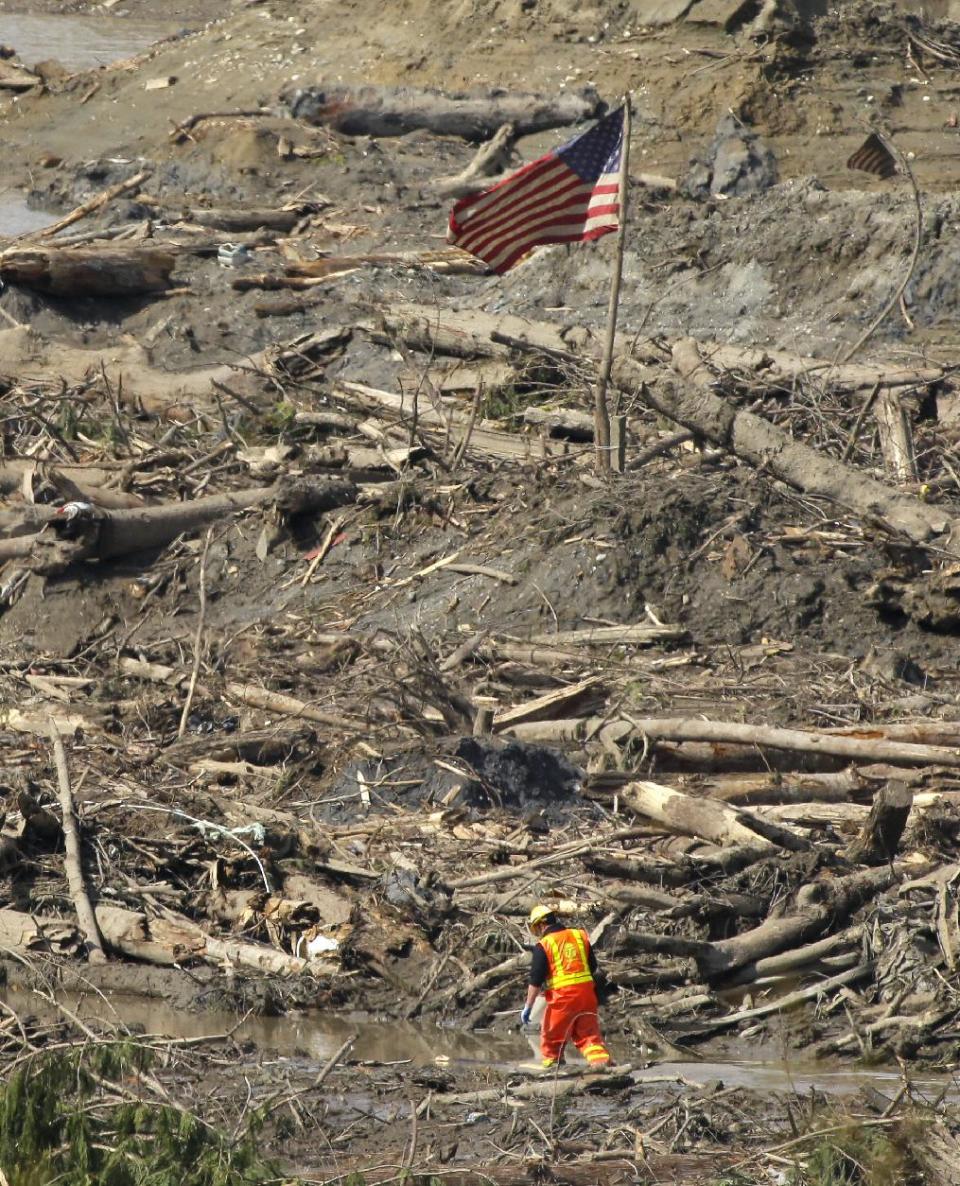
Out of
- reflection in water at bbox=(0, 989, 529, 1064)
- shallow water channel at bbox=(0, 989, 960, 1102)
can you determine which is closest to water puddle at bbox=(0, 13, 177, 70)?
reflection in water at bbox=(0, 989, 529, 1064)

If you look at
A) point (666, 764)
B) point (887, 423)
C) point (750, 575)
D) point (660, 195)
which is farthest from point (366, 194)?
point (666, 764)

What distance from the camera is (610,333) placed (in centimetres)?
1137

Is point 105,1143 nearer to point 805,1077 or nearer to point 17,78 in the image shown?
point 805,1077

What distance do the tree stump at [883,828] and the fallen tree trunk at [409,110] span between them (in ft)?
52.8

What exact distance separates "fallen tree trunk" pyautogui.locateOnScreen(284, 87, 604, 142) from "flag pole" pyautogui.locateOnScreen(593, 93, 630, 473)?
1156 centimetres

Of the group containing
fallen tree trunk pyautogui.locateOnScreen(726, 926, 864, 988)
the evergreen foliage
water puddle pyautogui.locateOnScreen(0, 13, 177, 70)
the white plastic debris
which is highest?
the evergreen foliage

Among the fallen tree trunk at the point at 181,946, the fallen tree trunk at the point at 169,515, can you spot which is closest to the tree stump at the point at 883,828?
the fallen tree trunk at the point at 181,946

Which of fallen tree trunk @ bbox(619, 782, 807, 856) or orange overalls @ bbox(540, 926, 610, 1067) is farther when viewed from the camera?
fallen tree trunk @ bbox(619, 782, 807, 856)

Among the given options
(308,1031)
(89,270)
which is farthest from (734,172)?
(308,1031)

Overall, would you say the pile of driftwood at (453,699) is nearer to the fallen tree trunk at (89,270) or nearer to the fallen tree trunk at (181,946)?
the fallen tree trunk at (181,946)

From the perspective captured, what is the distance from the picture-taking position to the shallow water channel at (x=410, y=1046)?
646cm

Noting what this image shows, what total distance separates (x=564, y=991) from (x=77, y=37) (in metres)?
29.5

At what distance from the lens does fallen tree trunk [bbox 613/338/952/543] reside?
10.8 meters

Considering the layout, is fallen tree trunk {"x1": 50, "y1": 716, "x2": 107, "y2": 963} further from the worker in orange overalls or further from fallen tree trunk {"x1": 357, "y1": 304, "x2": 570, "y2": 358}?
fallen tree trunk {"x1": 357, "y1": 304, "x2": 570, "y2": 358}
